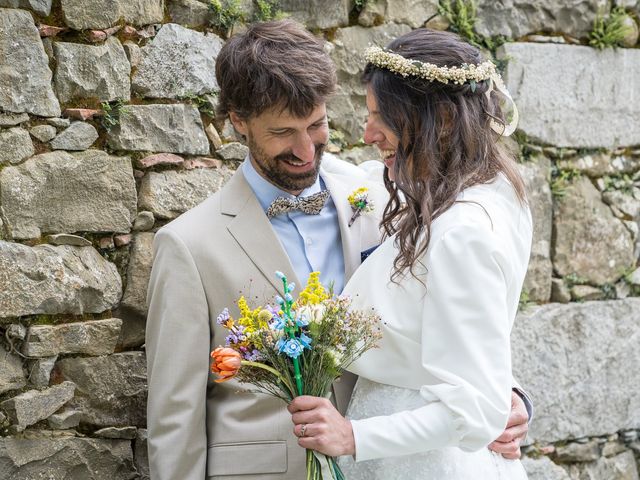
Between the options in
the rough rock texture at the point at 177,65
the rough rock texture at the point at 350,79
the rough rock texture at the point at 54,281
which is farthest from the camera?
the rough rock texture at the point at 350,79

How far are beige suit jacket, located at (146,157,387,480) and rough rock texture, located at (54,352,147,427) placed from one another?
1.34ft

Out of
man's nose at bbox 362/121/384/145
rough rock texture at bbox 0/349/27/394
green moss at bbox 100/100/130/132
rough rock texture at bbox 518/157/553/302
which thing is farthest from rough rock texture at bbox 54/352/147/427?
rough rock texture at bbox 518/157/553/302

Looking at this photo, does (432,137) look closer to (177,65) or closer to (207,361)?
(207,361)

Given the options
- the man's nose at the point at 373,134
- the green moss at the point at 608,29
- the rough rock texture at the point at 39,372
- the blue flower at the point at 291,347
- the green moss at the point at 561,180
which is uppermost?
the green moss at the point at 608,29

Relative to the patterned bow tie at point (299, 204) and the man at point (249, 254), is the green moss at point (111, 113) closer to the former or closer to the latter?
the man at point (249, 254)

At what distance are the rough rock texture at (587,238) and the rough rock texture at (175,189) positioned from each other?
6.08 ft

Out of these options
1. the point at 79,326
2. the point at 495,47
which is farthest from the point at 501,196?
the point at 495,47

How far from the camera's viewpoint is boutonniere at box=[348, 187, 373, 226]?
3.00 m

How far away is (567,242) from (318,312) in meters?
2.51

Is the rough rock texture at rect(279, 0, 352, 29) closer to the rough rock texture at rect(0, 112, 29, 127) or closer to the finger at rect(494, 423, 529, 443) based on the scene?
the rough rock texture at rect(0, 112, 29, 127)

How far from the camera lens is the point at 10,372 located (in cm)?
290

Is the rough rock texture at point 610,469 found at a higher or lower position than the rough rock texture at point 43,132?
lower

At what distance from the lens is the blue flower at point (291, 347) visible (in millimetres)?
2219

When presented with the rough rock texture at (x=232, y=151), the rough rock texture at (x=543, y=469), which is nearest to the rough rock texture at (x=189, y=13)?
the rough rock texture at (x=232, y=151)
